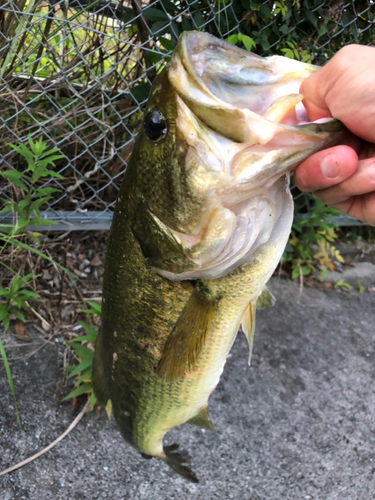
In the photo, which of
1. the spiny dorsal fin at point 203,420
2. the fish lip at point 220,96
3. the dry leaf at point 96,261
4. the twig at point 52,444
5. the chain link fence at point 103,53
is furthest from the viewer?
the dry leaf at point 96,261

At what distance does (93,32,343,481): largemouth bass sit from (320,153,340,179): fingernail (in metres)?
0.04

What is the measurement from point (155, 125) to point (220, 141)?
17 centimetres

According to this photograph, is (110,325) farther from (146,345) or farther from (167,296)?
(167,296)

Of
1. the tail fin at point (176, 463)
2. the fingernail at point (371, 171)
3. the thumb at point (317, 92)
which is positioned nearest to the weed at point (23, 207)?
the tail fin at point (176, 463)

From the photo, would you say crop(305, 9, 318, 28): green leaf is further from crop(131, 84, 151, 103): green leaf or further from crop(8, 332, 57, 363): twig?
crop(8, 332, 57, 363): twig

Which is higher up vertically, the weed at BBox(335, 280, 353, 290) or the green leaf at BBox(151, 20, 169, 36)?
the green leaf at BBox(151, 20, 169, 36)

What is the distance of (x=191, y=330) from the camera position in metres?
1.13

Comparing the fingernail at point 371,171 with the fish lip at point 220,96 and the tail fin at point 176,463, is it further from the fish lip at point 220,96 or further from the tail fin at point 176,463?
the tail fin at point 176,463

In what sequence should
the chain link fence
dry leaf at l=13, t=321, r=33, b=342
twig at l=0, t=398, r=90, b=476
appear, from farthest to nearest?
dry leaf at l=13, t=321, r=33, b=342 < the chain link fence < twig at l=0, t=398, r=90, b=476

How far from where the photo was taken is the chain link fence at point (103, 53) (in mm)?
2061

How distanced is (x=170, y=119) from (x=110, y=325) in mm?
782

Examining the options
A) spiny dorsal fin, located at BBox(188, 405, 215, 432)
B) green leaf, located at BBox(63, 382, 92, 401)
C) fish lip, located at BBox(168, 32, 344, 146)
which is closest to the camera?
fish lip, located at BBox(168, 32, 344, 146)

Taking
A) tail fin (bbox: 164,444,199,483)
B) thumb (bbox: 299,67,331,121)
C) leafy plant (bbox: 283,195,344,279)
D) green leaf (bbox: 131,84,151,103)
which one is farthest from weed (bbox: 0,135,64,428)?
leafy plant (bbox: 283,195,344,279)

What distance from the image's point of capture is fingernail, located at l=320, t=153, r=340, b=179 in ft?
2.91
